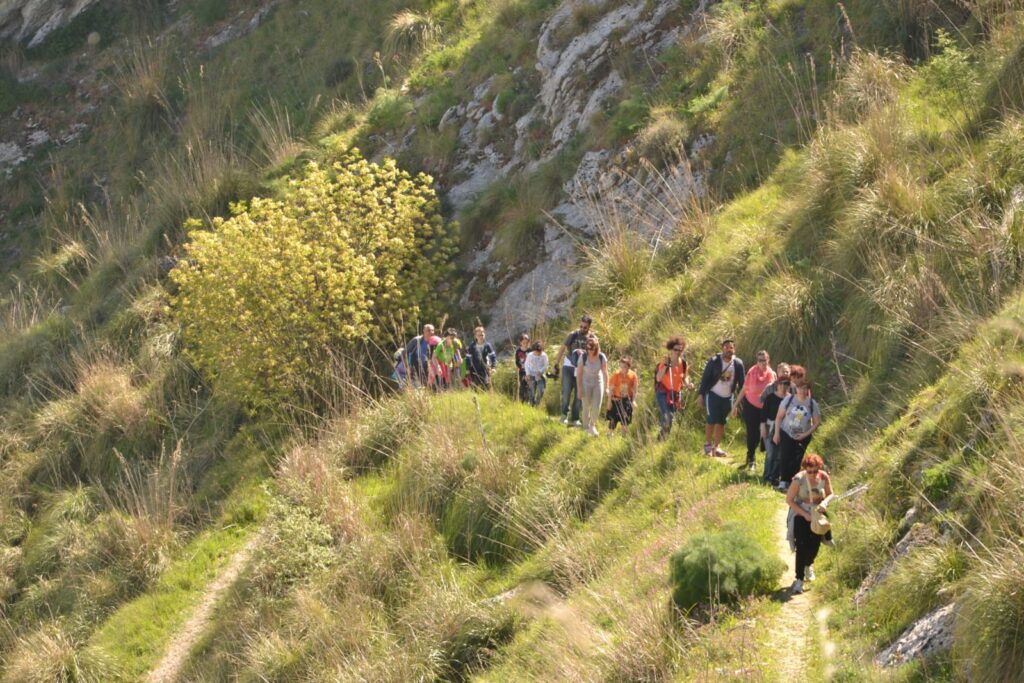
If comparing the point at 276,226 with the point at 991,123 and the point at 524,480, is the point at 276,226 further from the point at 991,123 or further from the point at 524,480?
the point at 991,123

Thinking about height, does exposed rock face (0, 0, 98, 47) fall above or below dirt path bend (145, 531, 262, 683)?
above

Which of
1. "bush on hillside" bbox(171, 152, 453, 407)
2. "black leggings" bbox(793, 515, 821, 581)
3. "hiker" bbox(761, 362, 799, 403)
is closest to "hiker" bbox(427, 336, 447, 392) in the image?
"bush on hillside" bbox(171, 152, 453, 407)

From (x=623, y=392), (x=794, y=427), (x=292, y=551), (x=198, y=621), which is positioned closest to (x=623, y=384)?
(x=623, y=392)

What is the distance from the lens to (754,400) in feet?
37.8

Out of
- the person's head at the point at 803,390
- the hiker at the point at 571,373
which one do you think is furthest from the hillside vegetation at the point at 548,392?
the person's head at the point at 803,390

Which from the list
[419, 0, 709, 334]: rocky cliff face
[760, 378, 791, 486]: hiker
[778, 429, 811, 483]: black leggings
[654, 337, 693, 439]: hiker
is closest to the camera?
[778, 429, 811, 483]: black leggings

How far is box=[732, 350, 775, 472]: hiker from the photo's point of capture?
11.5 m

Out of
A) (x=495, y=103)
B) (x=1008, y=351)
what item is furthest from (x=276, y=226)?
(x=1008, y=351)

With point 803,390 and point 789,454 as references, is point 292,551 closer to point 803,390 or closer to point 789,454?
point 789,454

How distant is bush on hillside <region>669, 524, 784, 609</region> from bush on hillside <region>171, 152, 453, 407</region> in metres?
7.75

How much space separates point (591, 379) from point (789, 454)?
2.77 metres

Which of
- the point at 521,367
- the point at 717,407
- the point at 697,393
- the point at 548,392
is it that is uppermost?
the point at 717,407

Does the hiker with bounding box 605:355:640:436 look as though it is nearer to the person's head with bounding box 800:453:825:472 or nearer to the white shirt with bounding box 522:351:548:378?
the white shirt with bounding box 522:351:548:378

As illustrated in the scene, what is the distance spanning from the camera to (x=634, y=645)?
9094 mm
